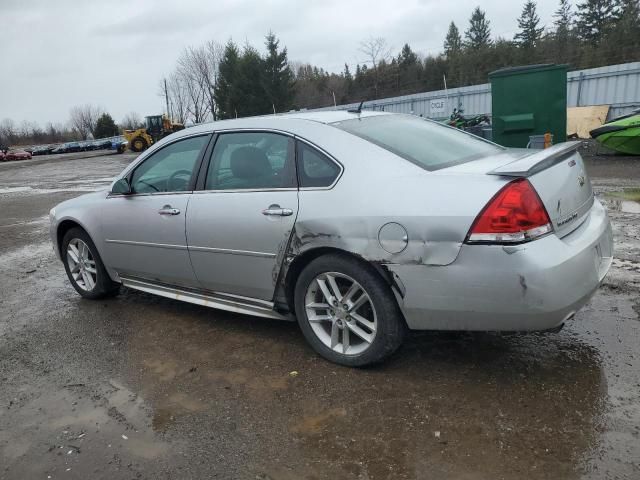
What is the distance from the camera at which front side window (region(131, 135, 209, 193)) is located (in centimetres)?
404

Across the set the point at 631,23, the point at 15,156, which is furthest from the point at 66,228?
the point at 15,156

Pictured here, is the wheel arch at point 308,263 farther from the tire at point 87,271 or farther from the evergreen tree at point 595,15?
the evergreen tree at point 595,15

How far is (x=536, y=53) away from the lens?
37.9 meters

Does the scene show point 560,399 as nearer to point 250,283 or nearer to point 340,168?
point 340,168

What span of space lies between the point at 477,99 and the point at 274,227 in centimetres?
2014

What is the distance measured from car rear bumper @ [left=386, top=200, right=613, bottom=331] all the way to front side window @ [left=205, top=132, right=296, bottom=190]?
1038 millimetres

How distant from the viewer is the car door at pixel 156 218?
399 centimetres

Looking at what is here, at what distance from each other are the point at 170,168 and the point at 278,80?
5050 centimetres

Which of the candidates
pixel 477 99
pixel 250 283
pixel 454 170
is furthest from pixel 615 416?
pixel 477 99

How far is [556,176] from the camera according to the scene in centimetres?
292

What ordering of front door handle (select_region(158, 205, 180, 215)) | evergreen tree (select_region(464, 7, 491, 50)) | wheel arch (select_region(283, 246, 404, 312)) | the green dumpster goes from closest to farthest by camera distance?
wheel arch (select_region(283, 246, 404, 312)), front door handle (select_region(158, 205, 180, 215)), the green dumpster, evergreen tree (select_region(464, 7, 491, 50))

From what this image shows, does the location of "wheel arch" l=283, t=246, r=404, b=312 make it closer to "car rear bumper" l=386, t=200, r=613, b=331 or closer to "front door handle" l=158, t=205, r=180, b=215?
"car rear bumper" l=386, t=200, r=613, b=331

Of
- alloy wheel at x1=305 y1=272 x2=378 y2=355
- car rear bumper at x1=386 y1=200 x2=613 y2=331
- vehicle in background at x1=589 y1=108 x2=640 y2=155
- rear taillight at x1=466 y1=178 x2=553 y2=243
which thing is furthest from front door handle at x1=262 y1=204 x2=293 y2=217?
vehicle in background at x1=589 y1=108 x2=640 y2=155

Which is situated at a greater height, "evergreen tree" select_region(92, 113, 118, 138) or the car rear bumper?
the car rear bumper
